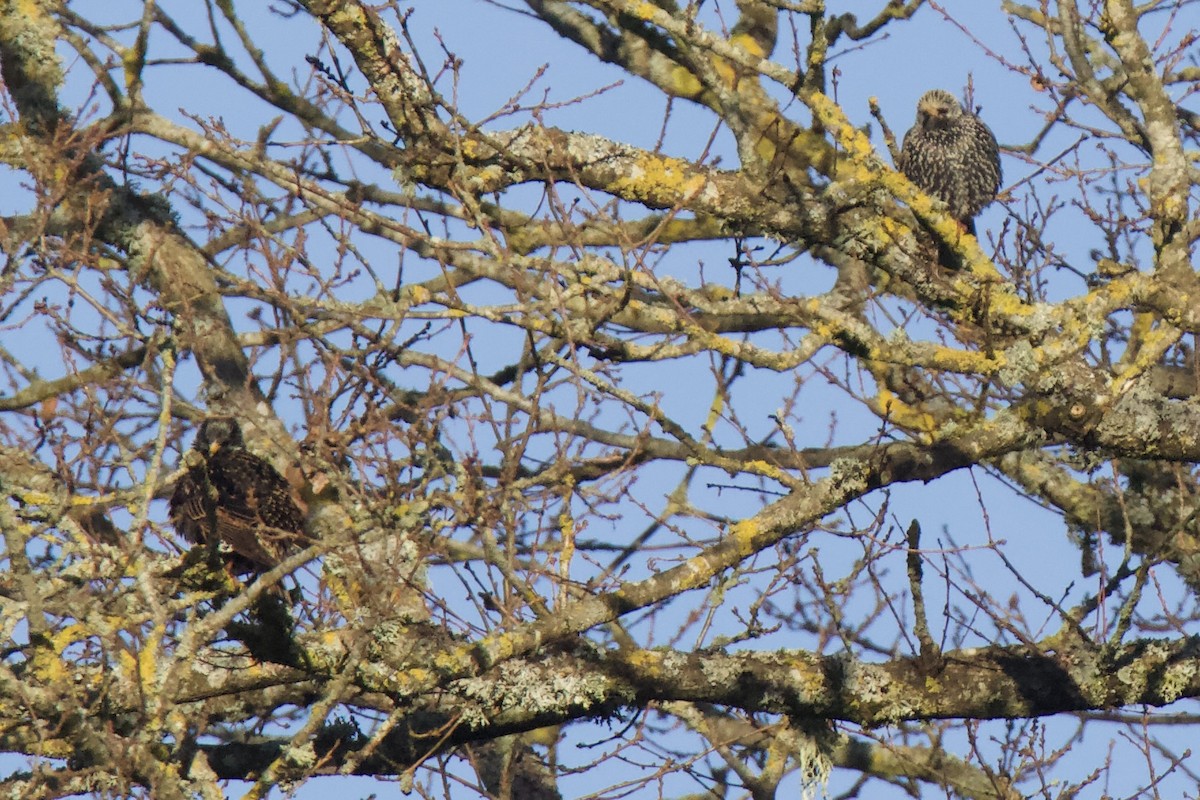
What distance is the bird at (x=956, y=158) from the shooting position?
338 inches

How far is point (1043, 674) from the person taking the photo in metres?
4.62

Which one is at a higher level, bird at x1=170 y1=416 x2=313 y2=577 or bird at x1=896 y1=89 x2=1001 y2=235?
bird at x1=896 y1=89 x2=1001 y2=235

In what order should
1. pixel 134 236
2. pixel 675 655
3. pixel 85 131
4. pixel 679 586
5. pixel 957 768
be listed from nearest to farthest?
pixel 679 586
pixel 675 655
pixel 85 131
pixel 134 236
pixel 957 768

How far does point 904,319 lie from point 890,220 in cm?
158

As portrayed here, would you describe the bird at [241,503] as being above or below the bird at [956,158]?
below

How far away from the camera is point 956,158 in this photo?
8625 millimetres

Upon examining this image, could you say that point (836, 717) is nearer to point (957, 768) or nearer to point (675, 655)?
point (675, 655)

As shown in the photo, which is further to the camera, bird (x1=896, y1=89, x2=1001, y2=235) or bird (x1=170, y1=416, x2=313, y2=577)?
bird (x1=896, y1=89, x2=1001, y2=235)

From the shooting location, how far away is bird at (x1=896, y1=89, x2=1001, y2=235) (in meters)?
8.58

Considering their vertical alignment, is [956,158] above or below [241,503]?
above

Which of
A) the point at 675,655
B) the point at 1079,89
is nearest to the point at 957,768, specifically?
the point at 675,655

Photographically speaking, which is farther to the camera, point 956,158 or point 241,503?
point 956,158

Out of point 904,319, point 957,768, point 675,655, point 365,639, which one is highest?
point 904,319

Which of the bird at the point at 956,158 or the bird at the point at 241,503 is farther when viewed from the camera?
the bird at the point at 956,158
